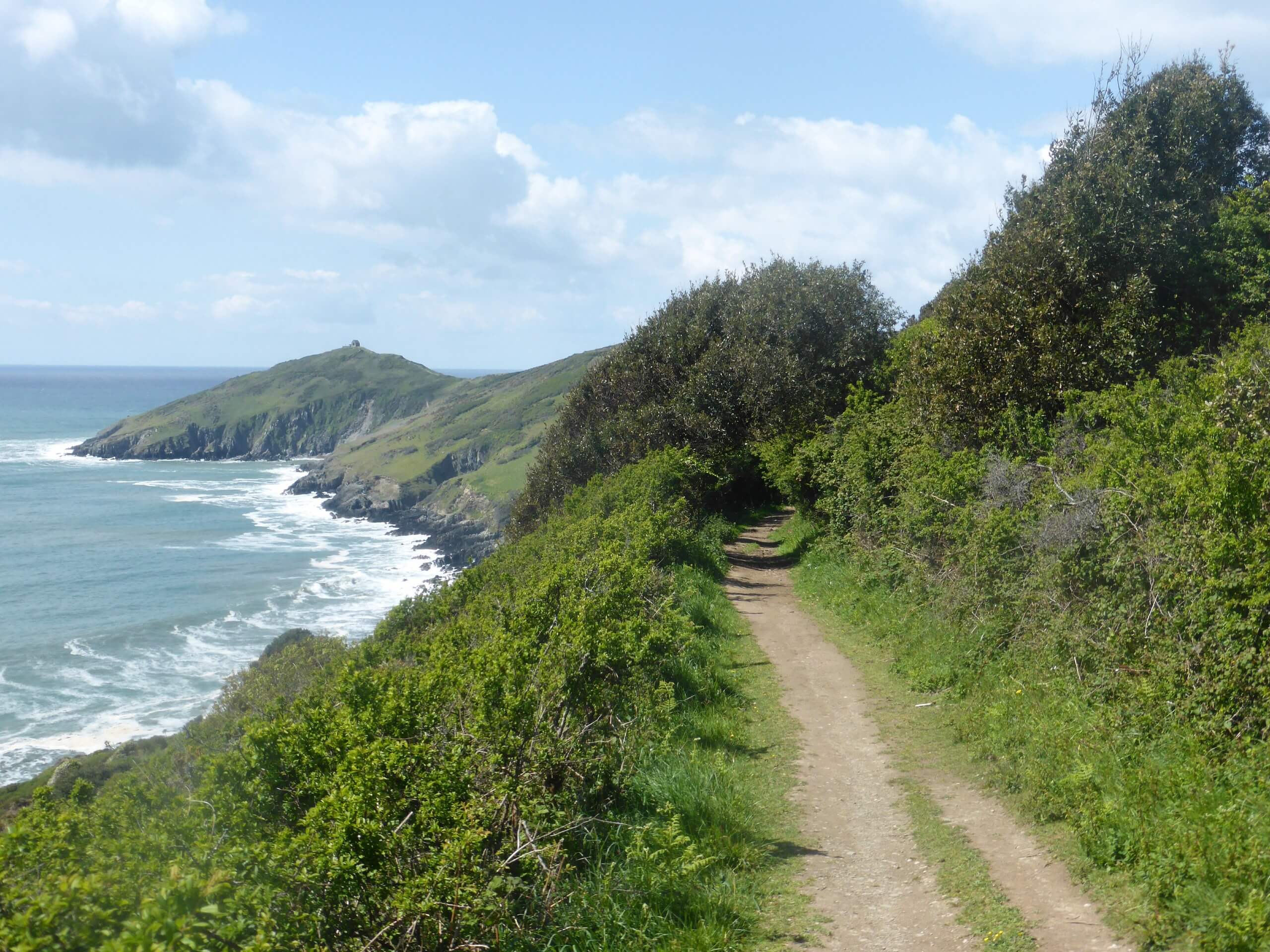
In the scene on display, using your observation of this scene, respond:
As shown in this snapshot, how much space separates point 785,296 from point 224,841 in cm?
2573

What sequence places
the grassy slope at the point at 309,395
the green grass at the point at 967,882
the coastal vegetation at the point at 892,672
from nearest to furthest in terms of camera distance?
1. the coastal vegetation at the point at 892,672
2. the green grass at the point at 967,882
3. the grassy slope at the point at 309,395

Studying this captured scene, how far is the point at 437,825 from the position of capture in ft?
16.8

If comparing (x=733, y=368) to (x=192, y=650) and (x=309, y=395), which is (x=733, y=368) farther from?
(x=309, y=395)

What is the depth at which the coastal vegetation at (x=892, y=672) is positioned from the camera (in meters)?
4.85

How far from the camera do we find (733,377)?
28.0 m

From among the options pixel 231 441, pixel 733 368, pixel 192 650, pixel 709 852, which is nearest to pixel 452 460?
pixel 231 441

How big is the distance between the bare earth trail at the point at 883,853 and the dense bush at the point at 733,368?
52.0ft

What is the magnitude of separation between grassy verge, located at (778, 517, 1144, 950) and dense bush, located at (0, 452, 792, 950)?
1467 millimetres

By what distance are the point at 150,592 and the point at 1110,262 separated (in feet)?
164

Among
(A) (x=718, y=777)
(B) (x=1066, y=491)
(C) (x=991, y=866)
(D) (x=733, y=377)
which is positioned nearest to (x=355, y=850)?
(A) (x=718, y=777)

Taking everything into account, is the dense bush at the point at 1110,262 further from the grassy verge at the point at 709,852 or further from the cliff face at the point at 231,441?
the cliff face at the point at 231,441

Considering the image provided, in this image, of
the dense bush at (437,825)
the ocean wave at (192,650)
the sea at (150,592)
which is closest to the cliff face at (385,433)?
the sea at (150,592)

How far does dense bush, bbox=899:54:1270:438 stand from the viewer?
16656mm

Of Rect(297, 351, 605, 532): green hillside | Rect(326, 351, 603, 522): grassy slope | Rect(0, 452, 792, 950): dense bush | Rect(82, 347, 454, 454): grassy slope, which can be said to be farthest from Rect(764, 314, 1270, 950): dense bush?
Rect(82, 347, 454, 454): grassy slope
